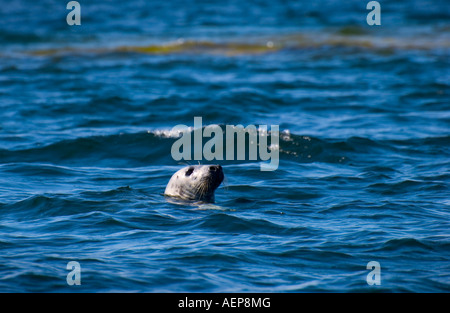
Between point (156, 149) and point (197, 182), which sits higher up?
point (156, 149)

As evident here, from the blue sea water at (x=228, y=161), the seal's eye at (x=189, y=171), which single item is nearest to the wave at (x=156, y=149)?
the blue sea water at (x=228, y=161)

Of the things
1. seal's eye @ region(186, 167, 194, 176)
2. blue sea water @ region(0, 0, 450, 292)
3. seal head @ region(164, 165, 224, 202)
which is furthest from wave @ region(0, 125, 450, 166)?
seal's eye @ region(186, 167, 194, 176)

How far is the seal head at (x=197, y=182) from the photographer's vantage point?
36.3ft

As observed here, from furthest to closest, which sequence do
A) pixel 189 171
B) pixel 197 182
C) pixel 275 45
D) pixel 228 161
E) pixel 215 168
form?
pixel 275 45 → pixel 228 161 → pixel 189 171 → pixel 197 182 → pixel 215 168

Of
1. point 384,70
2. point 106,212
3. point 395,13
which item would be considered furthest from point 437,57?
point 106,212

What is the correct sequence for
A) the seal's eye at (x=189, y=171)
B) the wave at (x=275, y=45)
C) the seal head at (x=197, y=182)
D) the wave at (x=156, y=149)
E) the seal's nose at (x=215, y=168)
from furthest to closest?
the wave at (x=275, y=45) → the wave at (x=156, y=149) → the seal's eye at (x=189, y=171) → the seal head at (x=197, y=182) → the seal's nose at (x=215, y=168)

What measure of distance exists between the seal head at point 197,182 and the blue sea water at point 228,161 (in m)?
0.28

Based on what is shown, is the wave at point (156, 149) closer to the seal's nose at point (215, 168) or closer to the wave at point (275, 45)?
the seal's nose at point (215, 168)

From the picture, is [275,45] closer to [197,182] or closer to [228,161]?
[228,161]

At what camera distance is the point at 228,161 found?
48.2 feet

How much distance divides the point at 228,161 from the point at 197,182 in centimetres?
347

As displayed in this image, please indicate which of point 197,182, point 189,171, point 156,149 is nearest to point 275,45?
point 156,149

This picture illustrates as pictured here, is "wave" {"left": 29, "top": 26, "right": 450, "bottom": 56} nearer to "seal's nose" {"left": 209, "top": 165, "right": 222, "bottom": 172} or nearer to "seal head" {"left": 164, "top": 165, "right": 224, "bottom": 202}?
"seal head" {"left": 164, "top": 165, "right": 224, "bottom": 202}

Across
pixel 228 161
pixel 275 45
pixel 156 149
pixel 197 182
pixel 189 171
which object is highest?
pixel 275 45
